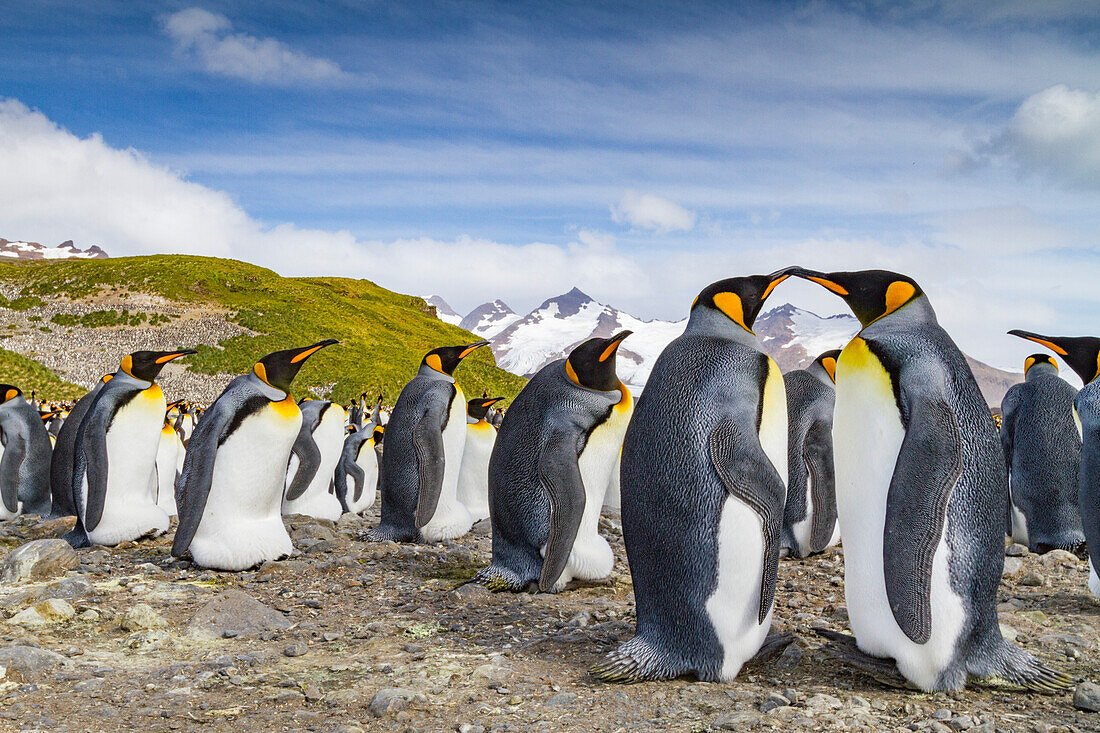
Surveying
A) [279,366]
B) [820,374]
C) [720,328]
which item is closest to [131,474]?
[279,366]

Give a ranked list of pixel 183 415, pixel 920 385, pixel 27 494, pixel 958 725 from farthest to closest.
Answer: pixel 183 415 → pixel 27 494 → pixel 920 385 → pixel 958 725

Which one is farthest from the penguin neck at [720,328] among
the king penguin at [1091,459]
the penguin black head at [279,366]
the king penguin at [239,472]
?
the penguin black head at [279,366]

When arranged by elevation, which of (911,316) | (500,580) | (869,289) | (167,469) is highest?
(869,289)

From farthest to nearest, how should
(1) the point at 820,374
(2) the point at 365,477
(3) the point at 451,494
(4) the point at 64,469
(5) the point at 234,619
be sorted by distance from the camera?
(2) the point at 365,477 < (4) the point at 64,469 < (3) the point at 451,494 < (1) the point at 820,374 < (5) the point at 234,619

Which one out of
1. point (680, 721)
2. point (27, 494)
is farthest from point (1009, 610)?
point (27, 494)

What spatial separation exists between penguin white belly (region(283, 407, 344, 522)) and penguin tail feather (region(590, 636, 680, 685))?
579 centimetres

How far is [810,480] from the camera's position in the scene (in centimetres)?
579

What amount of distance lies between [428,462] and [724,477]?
11.9 ft

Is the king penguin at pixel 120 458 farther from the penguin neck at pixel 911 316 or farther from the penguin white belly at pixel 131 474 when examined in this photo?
the penguin neck at pixel 911 316

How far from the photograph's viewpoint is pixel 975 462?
294 cm

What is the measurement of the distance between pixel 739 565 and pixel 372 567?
306 centimetres

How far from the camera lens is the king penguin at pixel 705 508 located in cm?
308

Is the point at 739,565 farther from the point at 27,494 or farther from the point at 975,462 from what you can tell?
the point at 27,494

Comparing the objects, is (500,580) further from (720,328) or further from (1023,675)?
(1023,675)
